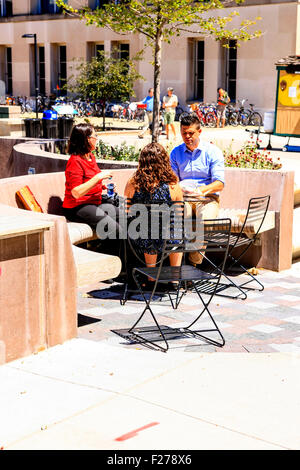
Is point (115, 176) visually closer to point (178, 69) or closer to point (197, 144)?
point (197, 144)

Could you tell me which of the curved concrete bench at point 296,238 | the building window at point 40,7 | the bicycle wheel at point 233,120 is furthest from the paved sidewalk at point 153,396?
the building window at point 40,7

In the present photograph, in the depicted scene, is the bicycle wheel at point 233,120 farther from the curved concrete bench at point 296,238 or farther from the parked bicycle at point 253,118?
the curved concrete bench at point 296,238

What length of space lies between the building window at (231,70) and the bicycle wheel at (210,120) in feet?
13.3

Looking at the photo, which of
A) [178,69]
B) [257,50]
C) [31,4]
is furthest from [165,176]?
[31,4]

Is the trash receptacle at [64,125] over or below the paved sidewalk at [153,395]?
over

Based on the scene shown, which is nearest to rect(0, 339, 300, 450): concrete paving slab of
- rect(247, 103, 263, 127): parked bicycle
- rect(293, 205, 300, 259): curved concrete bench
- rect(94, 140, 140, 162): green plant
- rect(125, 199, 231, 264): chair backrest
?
rect(125, 199, 231, 264): chair backrest

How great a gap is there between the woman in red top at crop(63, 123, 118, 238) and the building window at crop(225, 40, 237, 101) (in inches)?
1001

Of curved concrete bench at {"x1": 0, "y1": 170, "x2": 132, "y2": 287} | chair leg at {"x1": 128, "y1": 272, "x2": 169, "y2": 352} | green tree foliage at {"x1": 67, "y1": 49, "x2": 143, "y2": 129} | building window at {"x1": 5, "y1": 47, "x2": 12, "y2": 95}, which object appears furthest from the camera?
building window at {"x1": 5, "y1": 47, "x2": 12, "y2": 95}

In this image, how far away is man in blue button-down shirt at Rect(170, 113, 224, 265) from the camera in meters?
7.45

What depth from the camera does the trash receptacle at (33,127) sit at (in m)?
18.0

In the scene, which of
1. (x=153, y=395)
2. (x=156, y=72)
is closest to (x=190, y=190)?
(x=153, y=395)

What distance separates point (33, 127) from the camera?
59.3 feet

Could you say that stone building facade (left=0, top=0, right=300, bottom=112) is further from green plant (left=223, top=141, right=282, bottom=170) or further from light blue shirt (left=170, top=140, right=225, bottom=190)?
light blue shirt (left=170, top=140, right=225, bottom=190)
